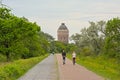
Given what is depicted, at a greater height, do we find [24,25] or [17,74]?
[24,25]

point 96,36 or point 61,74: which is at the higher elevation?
point 96,36

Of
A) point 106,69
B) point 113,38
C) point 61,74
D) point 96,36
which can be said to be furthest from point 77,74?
point 96,36

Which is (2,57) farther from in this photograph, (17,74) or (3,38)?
(17,74)

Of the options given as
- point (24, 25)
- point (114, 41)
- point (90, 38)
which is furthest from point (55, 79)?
point (90, 38)

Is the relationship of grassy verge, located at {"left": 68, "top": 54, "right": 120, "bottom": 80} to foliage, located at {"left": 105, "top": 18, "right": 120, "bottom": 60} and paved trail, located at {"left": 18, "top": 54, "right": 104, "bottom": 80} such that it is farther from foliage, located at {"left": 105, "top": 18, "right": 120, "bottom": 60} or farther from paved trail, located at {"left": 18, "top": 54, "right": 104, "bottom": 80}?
foliage, located at {"left": 105, "top": 18, "right": 120, "bottom": 60}

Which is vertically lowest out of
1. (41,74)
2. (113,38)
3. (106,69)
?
(41,74)

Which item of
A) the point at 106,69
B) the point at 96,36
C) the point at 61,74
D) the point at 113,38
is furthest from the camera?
the point at 96,36

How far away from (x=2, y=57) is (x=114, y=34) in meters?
26.9

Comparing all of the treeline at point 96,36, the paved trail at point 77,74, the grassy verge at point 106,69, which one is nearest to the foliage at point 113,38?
the treeline at point 96,36

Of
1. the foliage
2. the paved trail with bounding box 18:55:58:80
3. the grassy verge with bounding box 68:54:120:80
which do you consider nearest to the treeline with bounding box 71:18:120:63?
the foliage

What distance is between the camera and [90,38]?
356ft

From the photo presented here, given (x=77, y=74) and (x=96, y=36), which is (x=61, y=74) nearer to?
(x=77, y=74)

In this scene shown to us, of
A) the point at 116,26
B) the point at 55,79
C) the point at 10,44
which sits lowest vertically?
the point at 55,79

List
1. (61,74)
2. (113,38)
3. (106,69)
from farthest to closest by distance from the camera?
(113,38) → (106,69) → (61,74)
